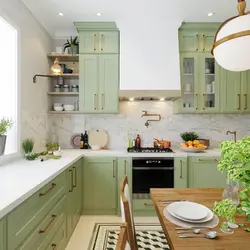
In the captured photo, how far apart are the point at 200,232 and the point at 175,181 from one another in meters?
1.94

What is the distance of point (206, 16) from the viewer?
305 centimetres

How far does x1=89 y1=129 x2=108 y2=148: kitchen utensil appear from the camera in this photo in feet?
11.7

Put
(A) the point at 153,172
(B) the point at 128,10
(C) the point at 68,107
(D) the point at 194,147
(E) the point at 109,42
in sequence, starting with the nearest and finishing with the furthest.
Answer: (B) the point at 128,10 → (A) the point at 153,172 → (D) the point at 194,147 → (E) the point at 109,42 → (C) the point at 68,107

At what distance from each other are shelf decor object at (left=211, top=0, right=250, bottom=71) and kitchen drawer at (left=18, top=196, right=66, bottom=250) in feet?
5.38

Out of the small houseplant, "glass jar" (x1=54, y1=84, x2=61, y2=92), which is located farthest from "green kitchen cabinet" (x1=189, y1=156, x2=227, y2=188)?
the small houseplant

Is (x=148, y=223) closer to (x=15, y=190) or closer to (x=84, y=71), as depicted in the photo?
(x=15, y=190)

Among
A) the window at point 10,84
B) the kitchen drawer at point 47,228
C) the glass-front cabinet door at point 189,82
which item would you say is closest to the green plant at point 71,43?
the window at point 10,84

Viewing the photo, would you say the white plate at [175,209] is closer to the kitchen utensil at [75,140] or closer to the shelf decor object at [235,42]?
the shelf decor object at [235,42]

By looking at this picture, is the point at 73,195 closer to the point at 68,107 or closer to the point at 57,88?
the point at 68,107

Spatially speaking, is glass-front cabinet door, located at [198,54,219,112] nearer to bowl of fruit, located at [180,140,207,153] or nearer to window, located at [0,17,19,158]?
bowl of fruit, located at [180,140,207,153]

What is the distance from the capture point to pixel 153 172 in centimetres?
298

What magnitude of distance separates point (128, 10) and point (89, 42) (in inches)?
29.4

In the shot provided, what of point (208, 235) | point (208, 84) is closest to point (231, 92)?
point (208, 84)

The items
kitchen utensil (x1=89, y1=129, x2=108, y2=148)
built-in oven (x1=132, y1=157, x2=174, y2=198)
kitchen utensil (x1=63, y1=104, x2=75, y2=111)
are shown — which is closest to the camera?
built-in oven (x1=132, y1=157, x2=174, y2=198)
